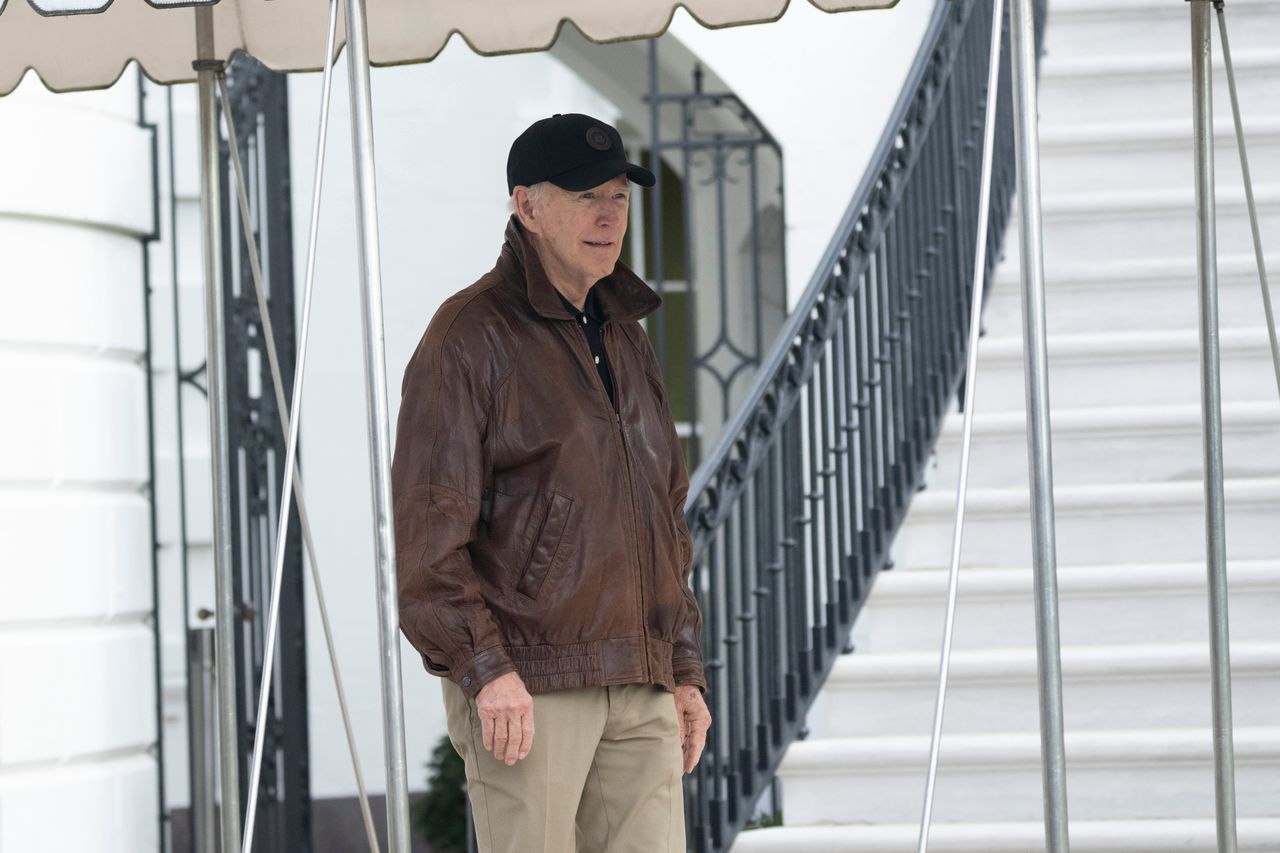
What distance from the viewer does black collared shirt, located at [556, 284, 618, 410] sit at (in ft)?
10.0

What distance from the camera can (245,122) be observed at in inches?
250

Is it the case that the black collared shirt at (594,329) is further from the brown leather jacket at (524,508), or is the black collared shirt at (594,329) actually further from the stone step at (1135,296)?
the stone step at (1135,296)

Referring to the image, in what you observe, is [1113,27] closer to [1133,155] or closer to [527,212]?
[1133,155]

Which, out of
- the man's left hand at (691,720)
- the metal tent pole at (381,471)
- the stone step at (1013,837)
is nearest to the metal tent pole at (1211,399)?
the man's left hand at (691,720)

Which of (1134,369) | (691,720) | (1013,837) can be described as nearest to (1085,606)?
(1013,837)

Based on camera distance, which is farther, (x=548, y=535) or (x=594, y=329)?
(x=594, y=329)

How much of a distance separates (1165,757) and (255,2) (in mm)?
2863

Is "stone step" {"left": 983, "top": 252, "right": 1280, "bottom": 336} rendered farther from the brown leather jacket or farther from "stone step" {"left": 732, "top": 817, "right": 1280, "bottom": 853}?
the brown leather jacket

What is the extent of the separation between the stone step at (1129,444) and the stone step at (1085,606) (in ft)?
1.40

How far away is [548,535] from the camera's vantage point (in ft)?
9.47

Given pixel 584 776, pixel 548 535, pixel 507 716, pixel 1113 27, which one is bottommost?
pixel 584 776

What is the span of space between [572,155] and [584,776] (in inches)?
40.5

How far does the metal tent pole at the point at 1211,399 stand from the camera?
3.19m

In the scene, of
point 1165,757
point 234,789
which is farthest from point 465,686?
point 1165,757
